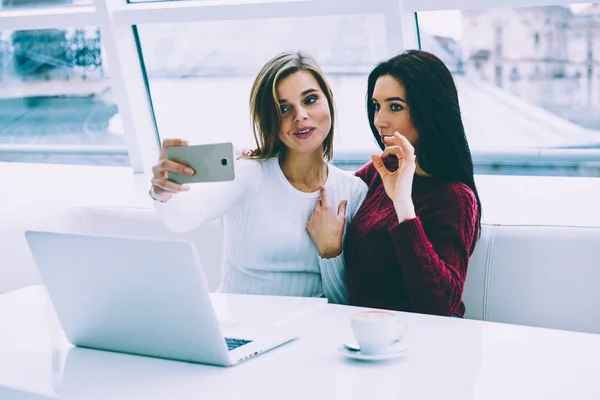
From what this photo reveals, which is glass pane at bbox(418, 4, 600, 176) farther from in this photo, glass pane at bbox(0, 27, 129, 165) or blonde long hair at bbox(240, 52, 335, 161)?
glass pane at bbox(0, 27, 129, 165)

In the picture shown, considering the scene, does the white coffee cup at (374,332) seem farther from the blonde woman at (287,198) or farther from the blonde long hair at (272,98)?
the blonde long hair at (272,98)

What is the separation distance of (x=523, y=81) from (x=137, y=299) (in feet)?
8.75

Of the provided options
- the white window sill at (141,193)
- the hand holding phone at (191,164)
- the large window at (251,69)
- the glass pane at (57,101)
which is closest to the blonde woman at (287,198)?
the hand holding phone at (191,164)

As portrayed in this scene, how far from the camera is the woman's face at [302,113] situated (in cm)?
219

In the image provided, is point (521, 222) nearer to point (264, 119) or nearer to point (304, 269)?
point (304, 269)

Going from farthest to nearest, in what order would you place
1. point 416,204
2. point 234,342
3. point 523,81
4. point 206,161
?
1. point 523,81
2. point 416,204
3. point 206,161
4. point 234,342

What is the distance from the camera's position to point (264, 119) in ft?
7.32

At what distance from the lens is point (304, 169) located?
228cm

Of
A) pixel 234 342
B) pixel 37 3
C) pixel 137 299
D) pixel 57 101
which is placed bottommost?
pixel 234 342

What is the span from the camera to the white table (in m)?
1.25

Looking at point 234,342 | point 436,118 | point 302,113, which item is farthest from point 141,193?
point 234,342

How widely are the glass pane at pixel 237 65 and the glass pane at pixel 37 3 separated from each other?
12.6 inches

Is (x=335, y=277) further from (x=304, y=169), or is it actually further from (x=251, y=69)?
(x=251, y=69)

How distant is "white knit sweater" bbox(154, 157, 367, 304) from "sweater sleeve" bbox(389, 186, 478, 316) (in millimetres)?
223
